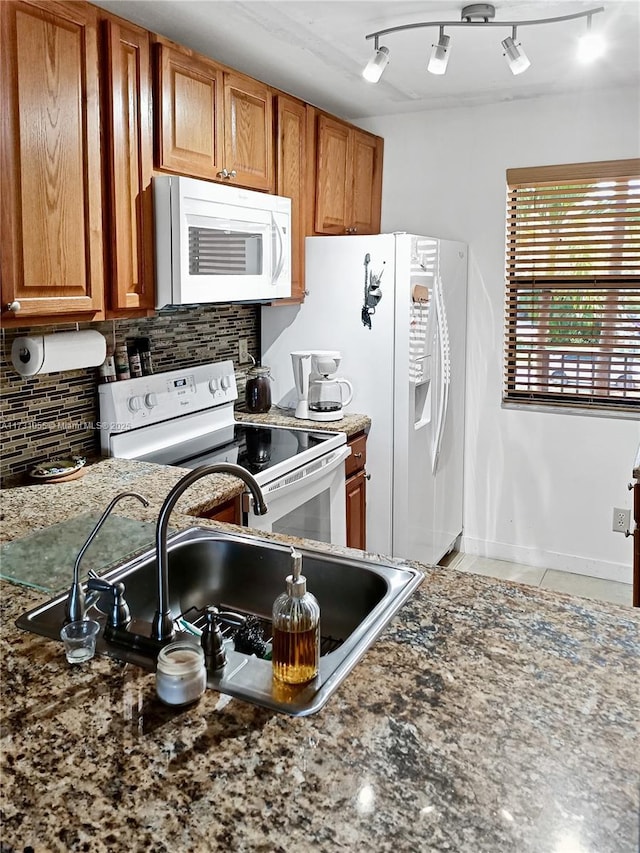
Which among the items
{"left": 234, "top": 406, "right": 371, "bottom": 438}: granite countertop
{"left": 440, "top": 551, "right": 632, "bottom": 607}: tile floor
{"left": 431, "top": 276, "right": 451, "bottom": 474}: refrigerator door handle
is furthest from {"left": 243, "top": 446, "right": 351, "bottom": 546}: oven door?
{"left": 440, "top": 551, "right": 632, "bottom": 607}: tile floor

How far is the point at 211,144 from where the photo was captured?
2.63 metres

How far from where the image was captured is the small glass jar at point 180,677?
1.02 meters

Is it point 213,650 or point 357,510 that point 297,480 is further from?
point 213,650

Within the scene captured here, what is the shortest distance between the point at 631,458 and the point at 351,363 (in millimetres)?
1494

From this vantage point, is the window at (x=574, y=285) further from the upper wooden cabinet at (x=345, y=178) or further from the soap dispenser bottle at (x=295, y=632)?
the soap dispenser bottle at (x=295, y=632)

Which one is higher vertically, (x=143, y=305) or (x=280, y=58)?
(x=280, y=58)

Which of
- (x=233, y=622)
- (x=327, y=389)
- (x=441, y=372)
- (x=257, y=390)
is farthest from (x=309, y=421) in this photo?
(x=233, y=622)

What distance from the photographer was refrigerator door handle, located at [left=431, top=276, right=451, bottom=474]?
3474mm

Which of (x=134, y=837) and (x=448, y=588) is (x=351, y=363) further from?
(x=134, y=837)

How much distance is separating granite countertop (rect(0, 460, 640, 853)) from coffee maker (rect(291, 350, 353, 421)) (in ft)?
6.65

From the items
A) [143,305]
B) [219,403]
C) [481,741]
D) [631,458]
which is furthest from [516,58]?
[481,741]

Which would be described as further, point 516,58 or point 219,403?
point 219,403

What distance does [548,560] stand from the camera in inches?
153

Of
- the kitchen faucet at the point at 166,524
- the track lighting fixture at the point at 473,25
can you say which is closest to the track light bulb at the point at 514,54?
the track lighting fixture at the point at 473,25
